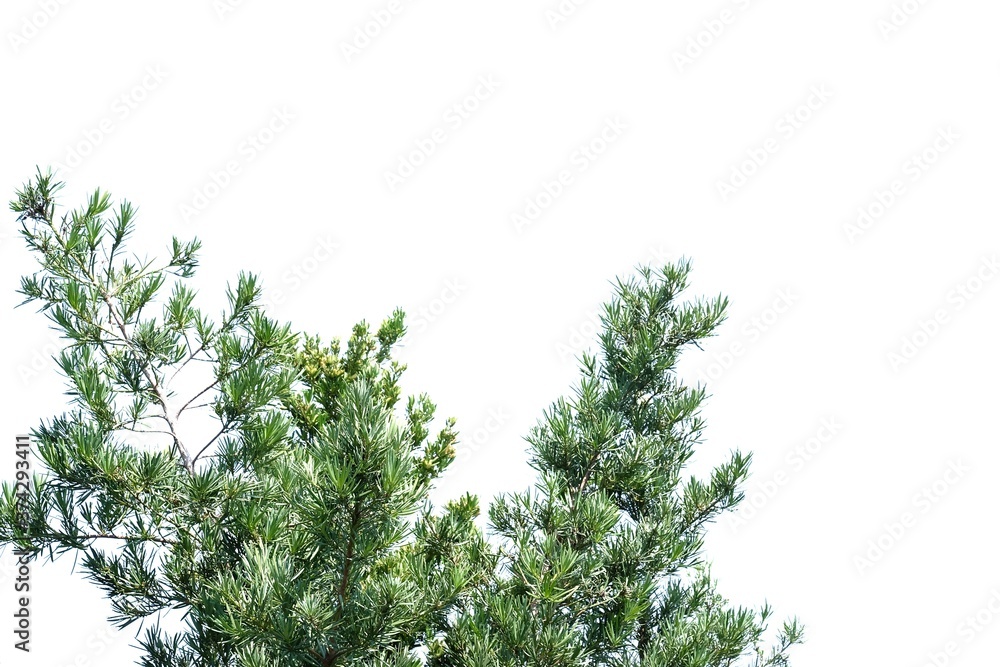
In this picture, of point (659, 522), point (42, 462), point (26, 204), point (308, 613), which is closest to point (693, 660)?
point (659, 522)

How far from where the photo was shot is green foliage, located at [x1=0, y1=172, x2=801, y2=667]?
461 centimetres

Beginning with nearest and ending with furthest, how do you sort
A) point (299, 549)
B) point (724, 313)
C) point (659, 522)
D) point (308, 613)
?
1. point (308, 613)
2. point (299, 549)
3. point (659, 522)
4. point (724, 313)

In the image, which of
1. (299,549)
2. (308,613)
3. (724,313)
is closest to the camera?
(308,613)

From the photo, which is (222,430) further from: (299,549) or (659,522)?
(659,522)

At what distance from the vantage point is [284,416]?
5.62 m

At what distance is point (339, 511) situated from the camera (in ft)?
14.6

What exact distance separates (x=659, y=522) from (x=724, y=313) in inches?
54.5

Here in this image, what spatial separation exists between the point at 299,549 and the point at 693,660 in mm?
2022

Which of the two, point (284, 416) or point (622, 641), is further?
point (284, 416)

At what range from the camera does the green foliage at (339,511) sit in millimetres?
4613

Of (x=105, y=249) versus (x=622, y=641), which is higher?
(x=105, y=249)

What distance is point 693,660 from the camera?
510 centimetres

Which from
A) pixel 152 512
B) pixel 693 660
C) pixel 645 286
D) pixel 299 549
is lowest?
pixel 693 660

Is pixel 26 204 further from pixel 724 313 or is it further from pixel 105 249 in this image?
pixel 724 313
